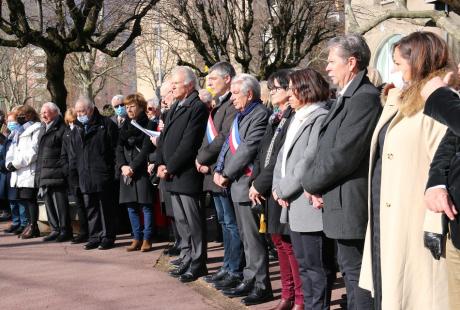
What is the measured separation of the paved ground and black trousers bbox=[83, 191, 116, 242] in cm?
27

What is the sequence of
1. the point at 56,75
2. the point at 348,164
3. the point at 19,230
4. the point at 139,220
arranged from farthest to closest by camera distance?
the point at 56,75, the point at 19,230, the point at 139,220, the point at 348,164

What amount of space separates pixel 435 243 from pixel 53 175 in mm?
7933

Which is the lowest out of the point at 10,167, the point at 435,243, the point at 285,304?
the point at 285,304

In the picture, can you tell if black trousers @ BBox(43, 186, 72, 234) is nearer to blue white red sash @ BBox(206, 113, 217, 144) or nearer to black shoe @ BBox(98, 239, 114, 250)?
black shoe @ BBox(98, 239, 114, 250)

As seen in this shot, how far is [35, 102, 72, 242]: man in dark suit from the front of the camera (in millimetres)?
10883

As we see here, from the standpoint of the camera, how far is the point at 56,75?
53.8 feet

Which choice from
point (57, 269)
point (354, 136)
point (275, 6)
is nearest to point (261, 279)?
point (354, 136)

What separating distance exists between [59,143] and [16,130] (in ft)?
4.22

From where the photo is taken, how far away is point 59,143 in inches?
430

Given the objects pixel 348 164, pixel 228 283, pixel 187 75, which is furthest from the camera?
pixel 187 75

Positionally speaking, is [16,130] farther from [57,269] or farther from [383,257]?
[383,257]

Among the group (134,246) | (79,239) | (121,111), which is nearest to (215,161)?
(134,246)

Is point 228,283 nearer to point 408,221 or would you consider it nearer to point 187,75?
point 187,75

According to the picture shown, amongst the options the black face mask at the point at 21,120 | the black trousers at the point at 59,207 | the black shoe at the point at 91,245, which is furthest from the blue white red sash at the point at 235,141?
the black face mask at the point at 21,120
